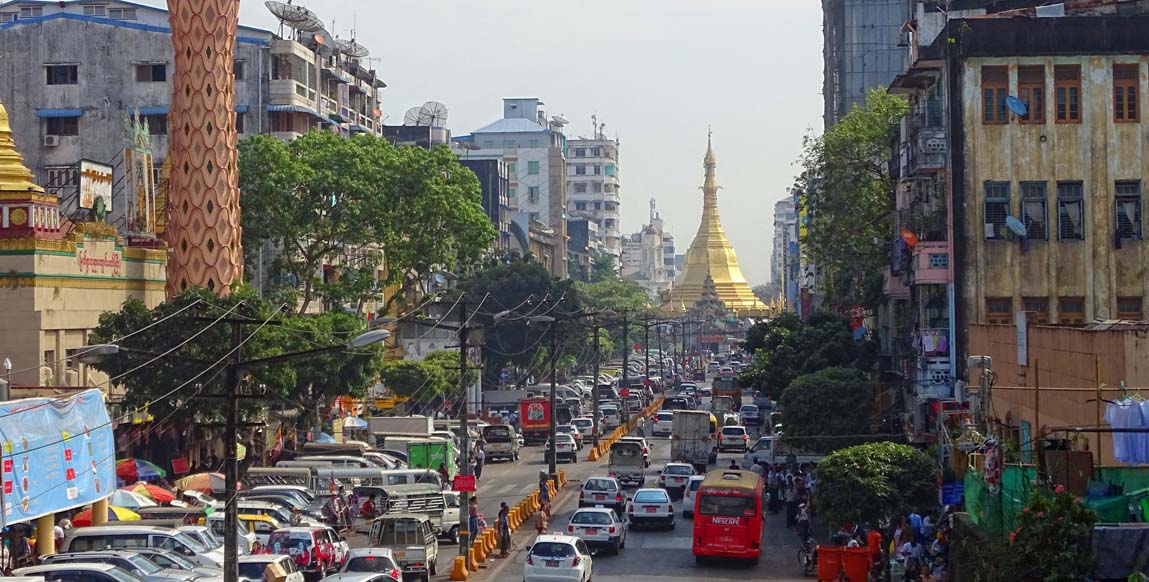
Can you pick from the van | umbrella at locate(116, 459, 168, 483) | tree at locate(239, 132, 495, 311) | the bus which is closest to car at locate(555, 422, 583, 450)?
tree at locate(239, 132, 495, 311)

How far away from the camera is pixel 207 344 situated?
162ft

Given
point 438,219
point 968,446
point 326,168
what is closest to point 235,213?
point 326,168

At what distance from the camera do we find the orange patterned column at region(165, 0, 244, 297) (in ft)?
190

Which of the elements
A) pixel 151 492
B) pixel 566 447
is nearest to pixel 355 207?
pixel 566 447

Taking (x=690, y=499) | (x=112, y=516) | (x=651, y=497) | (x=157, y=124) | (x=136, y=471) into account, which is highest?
(x=157, y=124)

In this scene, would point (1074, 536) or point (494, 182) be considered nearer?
point (1074, 536)

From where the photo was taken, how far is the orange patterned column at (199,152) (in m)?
57.8

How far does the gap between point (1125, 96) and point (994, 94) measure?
3.55 metres

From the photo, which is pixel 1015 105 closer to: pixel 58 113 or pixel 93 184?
pixel 93 184

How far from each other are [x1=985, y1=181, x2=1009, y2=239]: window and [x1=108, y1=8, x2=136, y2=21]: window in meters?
47.1

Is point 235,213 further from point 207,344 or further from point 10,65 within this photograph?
point 10,65

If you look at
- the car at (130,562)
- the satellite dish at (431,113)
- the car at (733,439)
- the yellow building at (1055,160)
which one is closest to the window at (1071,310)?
the yellow building at (1055,160)

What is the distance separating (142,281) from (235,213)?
378cm

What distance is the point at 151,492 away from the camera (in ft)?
143
